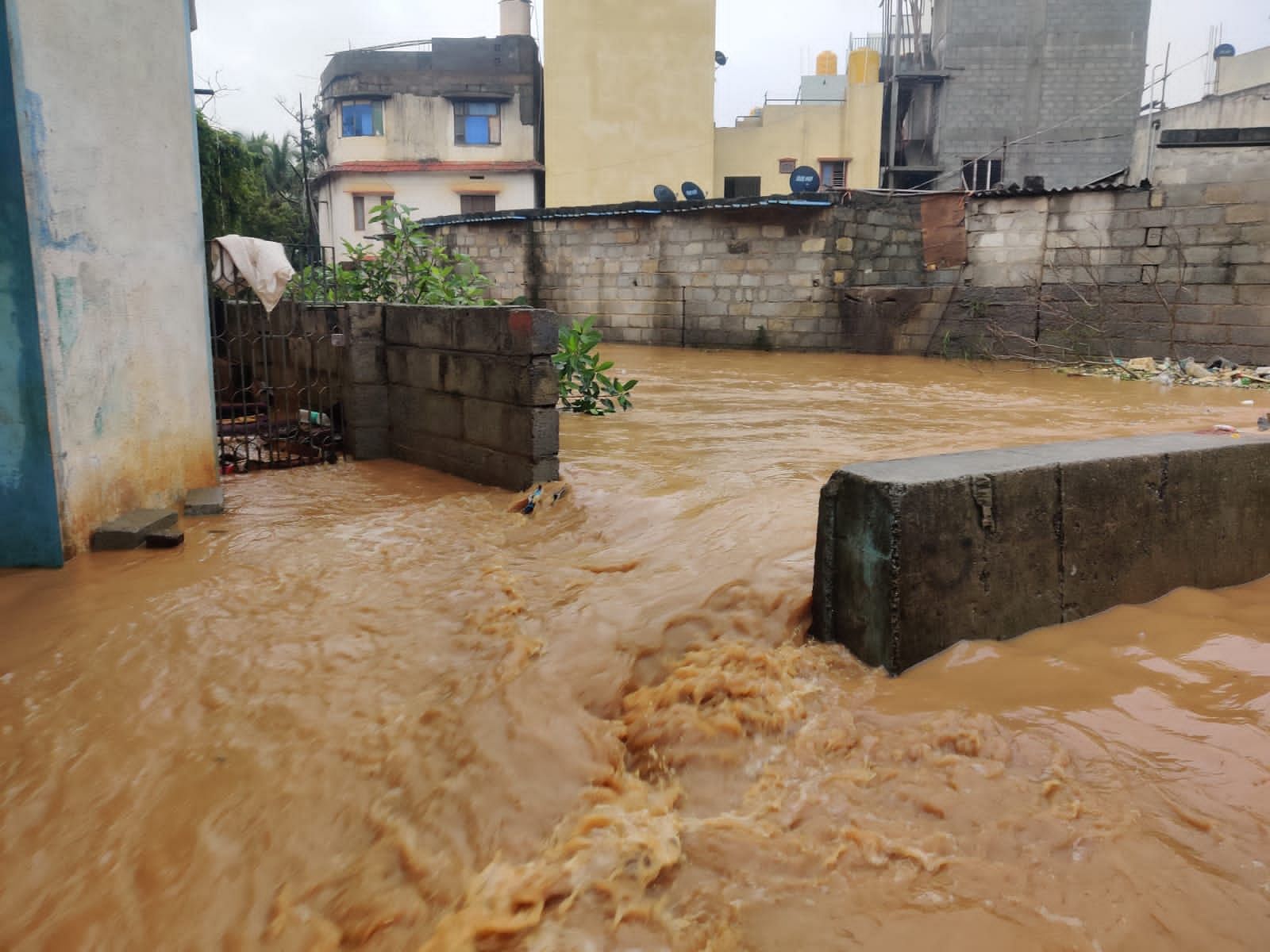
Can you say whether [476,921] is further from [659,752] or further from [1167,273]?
[1167,273]

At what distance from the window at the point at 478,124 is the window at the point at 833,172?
10.2 m

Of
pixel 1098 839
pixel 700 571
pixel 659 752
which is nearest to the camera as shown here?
pixel 1098 839

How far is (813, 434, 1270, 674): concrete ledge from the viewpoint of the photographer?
118 inches

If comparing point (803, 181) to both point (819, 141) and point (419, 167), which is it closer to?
point (819, 141)

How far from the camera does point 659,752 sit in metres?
2.77

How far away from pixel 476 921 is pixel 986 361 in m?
13.1

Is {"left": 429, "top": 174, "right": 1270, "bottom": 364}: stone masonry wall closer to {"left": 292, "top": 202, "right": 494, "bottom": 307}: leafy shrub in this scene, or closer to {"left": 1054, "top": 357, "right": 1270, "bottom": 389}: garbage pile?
{"left": 1054, "top": 357, "right": 1270, "bottom": 389}: garbage pile

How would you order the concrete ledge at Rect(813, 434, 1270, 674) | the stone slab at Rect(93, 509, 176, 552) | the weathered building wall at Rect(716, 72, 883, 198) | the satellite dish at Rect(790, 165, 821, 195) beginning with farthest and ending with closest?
the weathered building wall at Rect(716, 72, 883, 198) → the satellite dish at Rect(790, 165, 821, 195) → the stone slab at Rect(93, 509, 176, 552) → the concrete ledge at Rect(813, 434, 1270, 674)

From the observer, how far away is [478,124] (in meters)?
28.9

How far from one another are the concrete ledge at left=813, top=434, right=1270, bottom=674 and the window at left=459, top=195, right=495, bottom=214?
27.7m

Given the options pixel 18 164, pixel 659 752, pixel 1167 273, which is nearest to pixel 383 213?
pixel 18 164

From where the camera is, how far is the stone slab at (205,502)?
505 cm

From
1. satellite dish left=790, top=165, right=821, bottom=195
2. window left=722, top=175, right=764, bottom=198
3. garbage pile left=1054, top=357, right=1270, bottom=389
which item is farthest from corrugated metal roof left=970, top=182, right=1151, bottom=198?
window left=722, top=175, right=764, bottom=198

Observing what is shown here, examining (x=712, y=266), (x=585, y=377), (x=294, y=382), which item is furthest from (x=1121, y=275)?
(x=294, y=382)
